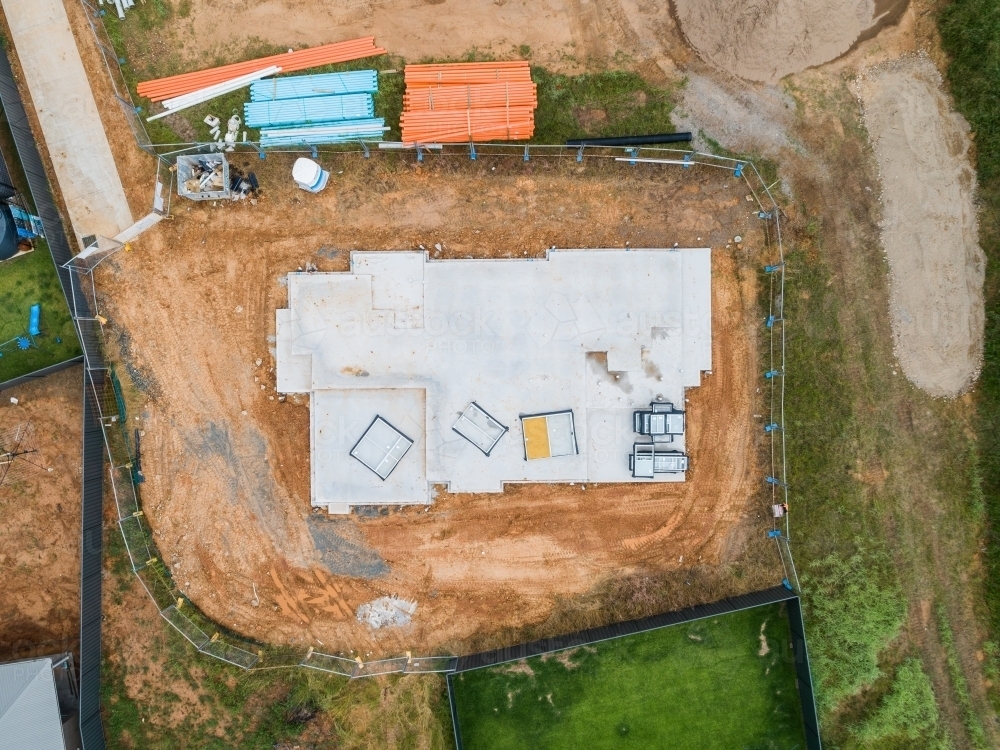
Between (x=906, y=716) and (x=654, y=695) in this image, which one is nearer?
(x=906, y=716)

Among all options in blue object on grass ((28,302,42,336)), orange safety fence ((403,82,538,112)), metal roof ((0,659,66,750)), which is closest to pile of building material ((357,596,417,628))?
metal roof ((0,659,66,750))

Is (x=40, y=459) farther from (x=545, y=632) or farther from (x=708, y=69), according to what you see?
(x=708, y=69)

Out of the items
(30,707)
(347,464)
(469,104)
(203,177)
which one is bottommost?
(30,707)

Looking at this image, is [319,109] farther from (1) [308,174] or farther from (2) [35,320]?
(2) [35,320]

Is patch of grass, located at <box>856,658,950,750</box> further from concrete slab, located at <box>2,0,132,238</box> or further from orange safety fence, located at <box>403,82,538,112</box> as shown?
concrete slab, located at <box>2,0,132,238</box>

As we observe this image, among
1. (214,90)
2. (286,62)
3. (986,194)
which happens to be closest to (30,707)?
(214,90)

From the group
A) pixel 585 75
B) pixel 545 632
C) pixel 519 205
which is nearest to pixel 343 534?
pixel 545 632

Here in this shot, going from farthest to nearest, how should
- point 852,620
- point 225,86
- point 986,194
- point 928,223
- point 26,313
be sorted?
point 26,313
point 225,86
point 852,620
point 928,223
point 986,194
